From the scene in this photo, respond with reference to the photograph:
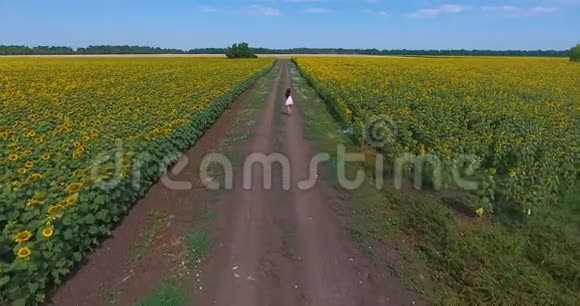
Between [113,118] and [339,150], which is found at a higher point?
[113,118]

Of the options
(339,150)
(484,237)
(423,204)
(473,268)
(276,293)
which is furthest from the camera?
(339,150)

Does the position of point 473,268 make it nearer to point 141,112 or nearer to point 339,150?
point 339,150

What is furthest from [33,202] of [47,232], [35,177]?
[35,177]

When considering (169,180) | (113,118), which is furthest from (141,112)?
(169,180)

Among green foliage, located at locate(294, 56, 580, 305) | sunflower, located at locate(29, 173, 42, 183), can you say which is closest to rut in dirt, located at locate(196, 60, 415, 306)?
green foliage, located at locate(294, 56, 580, 305)

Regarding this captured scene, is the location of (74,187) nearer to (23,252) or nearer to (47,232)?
(47,232)

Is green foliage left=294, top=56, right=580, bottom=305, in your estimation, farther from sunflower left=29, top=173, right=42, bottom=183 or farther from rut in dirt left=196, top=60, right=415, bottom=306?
sunflower left=29, top=173, right=42, bottom=183

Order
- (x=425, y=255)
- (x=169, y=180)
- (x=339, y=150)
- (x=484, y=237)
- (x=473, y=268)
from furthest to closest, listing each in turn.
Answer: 1. (x=339, y=150)
2. (x=169, y=180)
3. (x=484, y=237)
4. (x=425, y=255)
5. (x=473, y=268)
